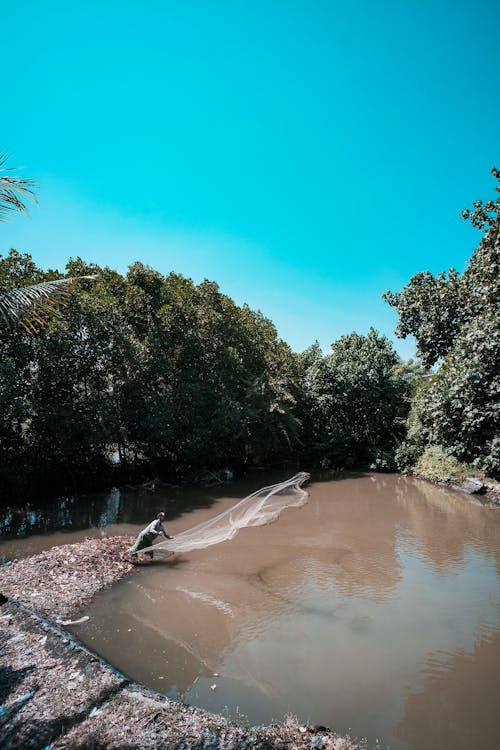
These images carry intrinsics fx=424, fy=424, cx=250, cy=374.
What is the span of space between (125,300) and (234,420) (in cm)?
649

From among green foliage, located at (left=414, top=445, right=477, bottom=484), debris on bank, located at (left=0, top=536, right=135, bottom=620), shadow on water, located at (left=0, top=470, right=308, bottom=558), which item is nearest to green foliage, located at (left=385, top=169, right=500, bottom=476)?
debris on bank, located at (left=0, top=536, right=135, bottom=620)

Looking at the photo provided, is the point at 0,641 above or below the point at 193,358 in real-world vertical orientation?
below

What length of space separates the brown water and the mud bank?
769mm

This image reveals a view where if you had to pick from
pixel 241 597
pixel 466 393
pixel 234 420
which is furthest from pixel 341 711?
pixel 234 420

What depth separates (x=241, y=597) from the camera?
7934 millimetres

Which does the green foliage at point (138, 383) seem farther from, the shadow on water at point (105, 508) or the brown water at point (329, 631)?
the brown water at point (329, 631)

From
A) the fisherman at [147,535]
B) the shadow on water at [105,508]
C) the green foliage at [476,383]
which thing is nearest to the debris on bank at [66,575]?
the fisherman at [147,535]

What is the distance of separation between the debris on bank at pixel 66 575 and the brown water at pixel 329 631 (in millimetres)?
405

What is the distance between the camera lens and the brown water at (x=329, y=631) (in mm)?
4953

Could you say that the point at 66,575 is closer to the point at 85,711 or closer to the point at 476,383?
the point at 85,711

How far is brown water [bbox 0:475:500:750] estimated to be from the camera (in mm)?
4953

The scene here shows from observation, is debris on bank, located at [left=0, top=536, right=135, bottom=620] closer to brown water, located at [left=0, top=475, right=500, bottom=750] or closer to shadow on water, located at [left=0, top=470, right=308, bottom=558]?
brown water, located at [left=0, top=475, right=500, bottom=750]

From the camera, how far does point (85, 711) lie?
4219 mm

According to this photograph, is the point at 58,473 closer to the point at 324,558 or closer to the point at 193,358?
the point at 193,358
